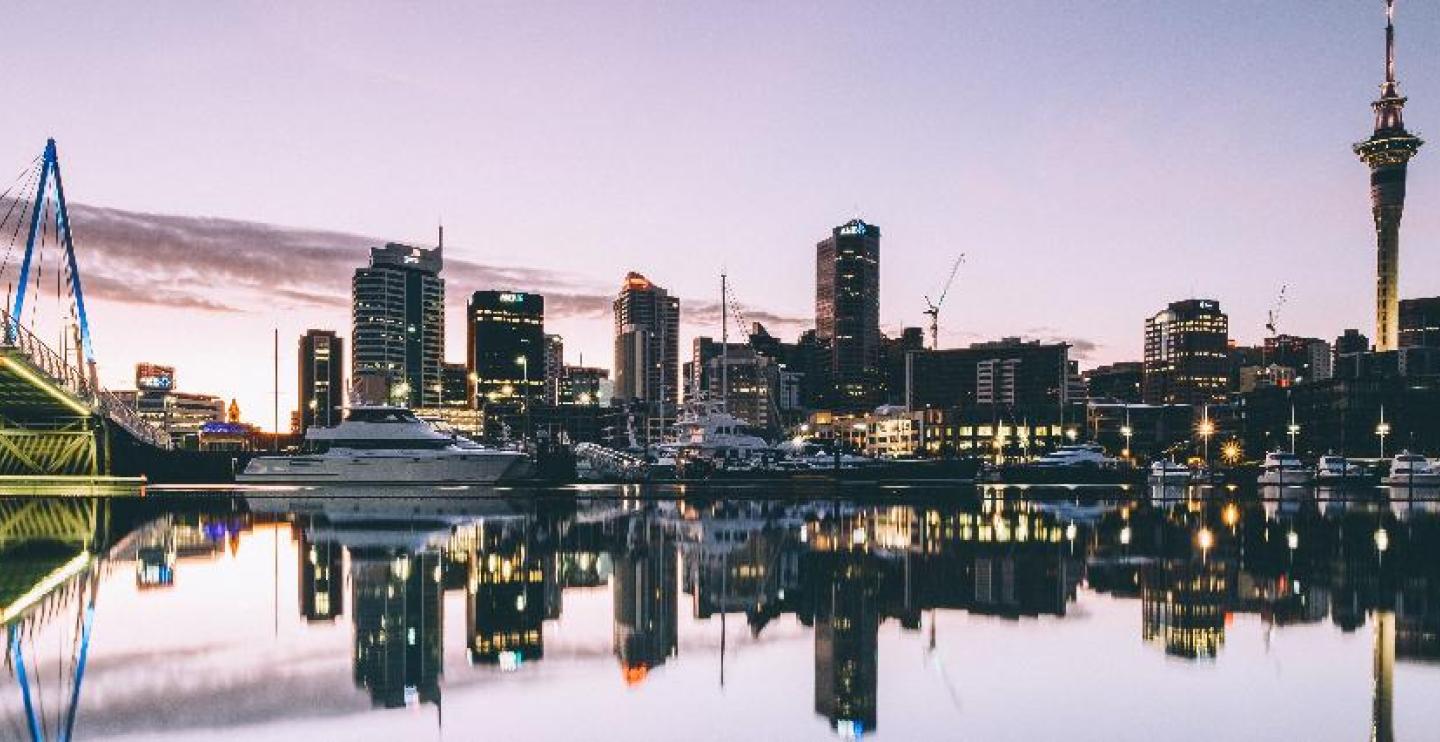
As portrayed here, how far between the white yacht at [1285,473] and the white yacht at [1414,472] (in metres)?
6.61

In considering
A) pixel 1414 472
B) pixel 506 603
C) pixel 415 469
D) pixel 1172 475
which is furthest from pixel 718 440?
pixel 506 603

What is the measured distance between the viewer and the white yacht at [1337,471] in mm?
99000

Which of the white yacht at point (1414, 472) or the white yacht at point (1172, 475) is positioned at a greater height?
the white yacht at point (1414, 472)

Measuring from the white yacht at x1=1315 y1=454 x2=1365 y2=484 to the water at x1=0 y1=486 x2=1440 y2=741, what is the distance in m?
74.0

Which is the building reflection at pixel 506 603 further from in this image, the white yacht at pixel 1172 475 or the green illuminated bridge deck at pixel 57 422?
the white yacht at pixel 1172 475

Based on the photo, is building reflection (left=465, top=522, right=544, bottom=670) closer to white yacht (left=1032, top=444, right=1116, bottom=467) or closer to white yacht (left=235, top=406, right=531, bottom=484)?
white yacht (left=235, top=406, right=531, bottom=484)

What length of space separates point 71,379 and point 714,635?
53.7m

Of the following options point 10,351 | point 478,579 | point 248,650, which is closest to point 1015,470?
point 10,351

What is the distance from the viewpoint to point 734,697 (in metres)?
12.3

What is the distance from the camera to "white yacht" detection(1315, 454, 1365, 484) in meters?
99.0

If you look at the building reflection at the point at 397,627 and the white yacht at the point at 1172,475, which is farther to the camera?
the white yacht at the point at 1172,475

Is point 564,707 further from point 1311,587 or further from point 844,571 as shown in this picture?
point 1311,587

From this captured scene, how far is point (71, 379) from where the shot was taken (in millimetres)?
57594

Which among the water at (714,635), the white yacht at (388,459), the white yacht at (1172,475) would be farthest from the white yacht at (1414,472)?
the white yacht at (388,459)
